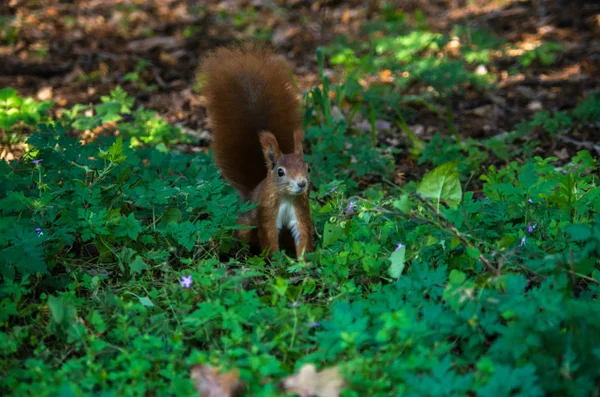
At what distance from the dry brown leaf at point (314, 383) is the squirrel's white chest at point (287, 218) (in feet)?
3.81

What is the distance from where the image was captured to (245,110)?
3457 millimetres

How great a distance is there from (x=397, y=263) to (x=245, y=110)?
117 centimetres

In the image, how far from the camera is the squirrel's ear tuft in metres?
3.13

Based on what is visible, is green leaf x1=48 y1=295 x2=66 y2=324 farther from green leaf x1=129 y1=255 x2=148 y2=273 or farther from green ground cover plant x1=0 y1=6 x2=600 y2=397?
green leaf x1=129 y1=255 x2=148 y2=273

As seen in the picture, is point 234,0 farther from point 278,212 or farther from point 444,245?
point 444,245

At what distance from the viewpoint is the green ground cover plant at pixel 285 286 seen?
211 centimetres

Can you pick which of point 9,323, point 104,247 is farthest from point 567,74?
point 9,323

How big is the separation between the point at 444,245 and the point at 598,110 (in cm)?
234

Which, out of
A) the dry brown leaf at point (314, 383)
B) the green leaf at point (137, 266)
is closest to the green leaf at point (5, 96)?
the green leaf at point (137, 266)

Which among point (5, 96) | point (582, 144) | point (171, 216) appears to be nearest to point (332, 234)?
point (171, 216)

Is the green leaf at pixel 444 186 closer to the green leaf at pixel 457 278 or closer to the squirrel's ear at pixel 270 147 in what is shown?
the green leaf at pixel 457 278

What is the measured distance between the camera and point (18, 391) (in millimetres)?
2158

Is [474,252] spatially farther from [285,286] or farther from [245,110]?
[245,110]

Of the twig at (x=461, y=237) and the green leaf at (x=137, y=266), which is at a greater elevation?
the twig at (x=461, y=237)
